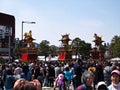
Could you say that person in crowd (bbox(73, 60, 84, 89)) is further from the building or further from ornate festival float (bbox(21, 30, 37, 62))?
the building

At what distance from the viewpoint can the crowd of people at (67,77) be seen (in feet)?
22.2

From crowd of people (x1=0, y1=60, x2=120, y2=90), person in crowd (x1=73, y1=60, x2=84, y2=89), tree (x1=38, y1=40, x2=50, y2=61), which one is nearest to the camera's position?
crowd of people (x1=0, y1=60, x2=120, y2=90)

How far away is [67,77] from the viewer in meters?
22.4

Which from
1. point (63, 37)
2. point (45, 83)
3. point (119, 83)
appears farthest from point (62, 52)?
point (119, 83)

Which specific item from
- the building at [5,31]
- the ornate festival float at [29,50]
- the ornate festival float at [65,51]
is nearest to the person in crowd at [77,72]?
the ornate festival float at [29,50]

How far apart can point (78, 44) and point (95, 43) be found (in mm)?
50328

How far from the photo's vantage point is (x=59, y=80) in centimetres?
1833

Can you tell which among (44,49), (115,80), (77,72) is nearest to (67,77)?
(77,72)

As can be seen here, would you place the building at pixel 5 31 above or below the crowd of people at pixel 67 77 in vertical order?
above

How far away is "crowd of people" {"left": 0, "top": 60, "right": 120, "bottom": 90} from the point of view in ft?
22.2

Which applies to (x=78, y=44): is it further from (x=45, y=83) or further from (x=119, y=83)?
(x=119, y=83)

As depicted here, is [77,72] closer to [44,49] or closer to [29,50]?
[29,50]

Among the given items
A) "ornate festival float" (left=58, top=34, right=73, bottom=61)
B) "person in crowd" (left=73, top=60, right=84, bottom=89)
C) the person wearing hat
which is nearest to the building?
"ornate festival float" (left=58, top=34, right=73, bottom=61)

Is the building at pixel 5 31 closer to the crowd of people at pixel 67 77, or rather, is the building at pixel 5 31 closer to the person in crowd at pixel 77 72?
the crowd of people at pixel 67 77
